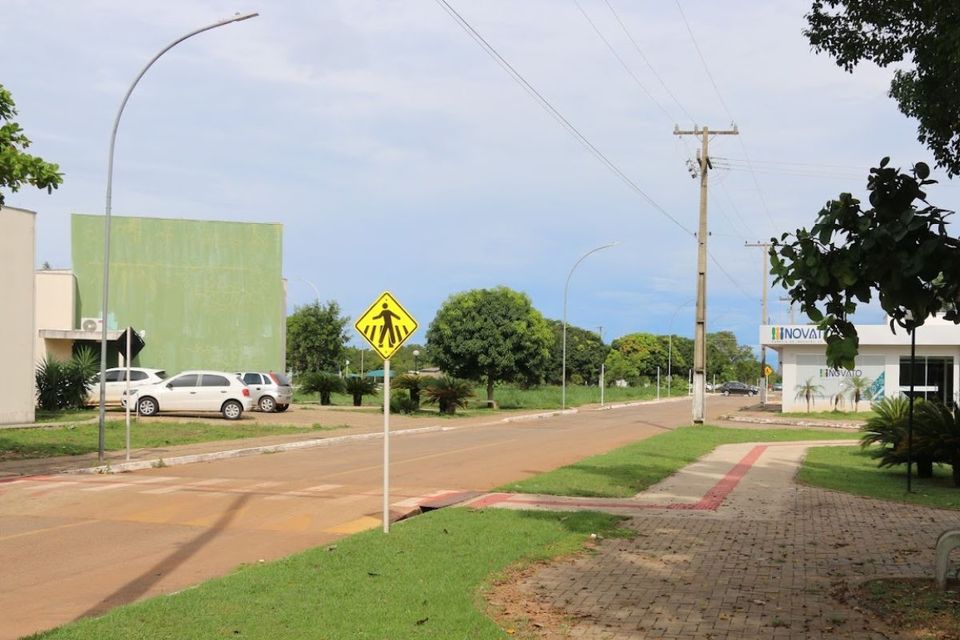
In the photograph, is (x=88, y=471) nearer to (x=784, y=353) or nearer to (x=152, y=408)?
(x=152, y=408)

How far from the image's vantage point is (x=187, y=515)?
40.9 ft

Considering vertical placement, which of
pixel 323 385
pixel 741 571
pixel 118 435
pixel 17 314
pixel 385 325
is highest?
pixel 17 314

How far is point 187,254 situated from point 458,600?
4223 centimetres

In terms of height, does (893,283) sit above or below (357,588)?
above

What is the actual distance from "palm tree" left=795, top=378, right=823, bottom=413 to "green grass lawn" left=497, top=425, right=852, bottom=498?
18561 mm

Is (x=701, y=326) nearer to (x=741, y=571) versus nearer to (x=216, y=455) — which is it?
(x=216, y=455)

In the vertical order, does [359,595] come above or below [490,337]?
below

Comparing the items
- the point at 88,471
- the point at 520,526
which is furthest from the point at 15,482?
the point at 520,526

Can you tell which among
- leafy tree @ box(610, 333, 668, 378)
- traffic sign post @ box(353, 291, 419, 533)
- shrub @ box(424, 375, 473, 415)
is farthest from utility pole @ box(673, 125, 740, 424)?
leafy tree @ box(610, 333, 668, 378)

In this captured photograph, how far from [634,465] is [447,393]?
22.9 m

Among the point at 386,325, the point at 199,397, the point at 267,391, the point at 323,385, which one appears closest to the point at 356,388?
the point at 323,385

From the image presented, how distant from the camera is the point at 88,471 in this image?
17359mm

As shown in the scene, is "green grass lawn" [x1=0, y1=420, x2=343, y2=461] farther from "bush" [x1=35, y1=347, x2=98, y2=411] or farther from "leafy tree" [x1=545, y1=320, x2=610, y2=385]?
"leafy tree" [x1=545, y1=320, x2=610, y2=385]

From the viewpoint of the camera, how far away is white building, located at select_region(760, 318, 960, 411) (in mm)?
47094
